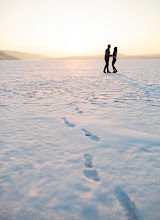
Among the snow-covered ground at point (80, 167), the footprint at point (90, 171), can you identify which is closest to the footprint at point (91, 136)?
the snow-covered ground at point (80, 167)

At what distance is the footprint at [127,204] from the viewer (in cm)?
125

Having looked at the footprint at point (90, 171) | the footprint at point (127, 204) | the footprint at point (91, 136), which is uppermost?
the footprint at point (91, 136)

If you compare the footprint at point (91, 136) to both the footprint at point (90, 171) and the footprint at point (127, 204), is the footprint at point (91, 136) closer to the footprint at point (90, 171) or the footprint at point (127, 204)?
the footprint at point (90, 171)

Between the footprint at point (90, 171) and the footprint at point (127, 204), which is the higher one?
the footprint at point (90, 171)

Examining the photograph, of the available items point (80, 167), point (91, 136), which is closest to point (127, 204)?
point (80, 167)

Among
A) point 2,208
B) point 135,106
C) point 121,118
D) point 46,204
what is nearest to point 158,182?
point 46,204

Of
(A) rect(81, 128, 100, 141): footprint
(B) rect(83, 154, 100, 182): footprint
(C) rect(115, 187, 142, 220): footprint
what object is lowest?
(C) rect(115, 187, 142, 220): footprint

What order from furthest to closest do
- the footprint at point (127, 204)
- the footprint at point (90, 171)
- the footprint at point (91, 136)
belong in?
the footprint at point (91, 136)
the footprint at point (90, 171)
the footprint at point (127, 204)

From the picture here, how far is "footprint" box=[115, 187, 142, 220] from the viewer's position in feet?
4.09

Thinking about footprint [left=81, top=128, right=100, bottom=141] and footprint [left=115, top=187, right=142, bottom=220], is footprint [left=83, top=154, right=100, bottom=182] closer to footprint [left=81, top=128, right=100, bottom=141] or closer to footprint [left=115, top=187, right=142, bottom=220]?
footprint [left=115, top=187, right=142, bottom=220]

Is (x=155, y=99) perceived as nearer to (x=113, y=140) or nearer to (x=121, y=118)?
(x=121, y=118)

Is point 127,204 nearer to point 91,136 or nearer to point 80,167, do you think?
point 80,167

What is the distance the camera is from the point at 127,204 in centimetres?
133

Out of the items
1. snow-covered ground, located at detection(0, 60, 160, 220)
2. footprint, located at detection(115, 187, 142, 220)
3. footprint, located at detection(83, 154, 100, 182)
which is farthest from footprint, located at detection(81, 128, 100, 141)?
footprint, located at detection(115, 187, 142, 220)
